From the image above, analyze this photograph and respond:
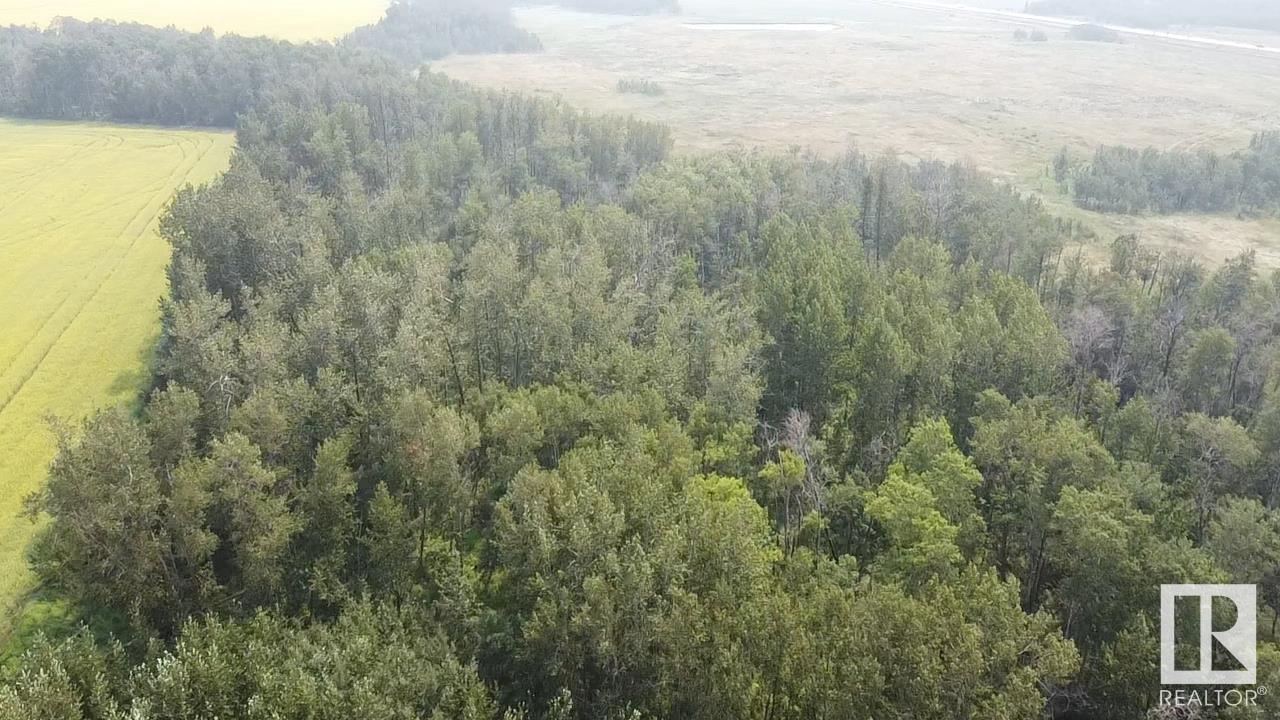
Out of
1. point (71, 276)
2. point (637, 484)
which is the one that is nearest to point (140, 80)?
point (71, 276)

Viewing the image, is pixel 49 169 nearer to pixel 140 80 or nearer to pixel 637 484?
pixel 140 80

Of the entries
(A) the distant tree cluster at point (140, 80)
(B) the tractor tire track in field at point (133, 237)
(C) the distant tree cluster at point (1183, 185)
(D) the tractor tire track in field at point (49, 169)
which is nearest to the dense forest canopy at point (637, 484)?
(B) the tractor tire track in field at point (133, 237)

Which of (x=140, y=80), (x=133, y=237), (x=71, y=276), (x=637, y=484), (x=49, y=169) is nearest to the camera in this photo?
(x=637, y=484)

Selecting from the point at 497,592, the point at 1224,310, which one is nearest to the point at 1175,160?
the point at 1224,310

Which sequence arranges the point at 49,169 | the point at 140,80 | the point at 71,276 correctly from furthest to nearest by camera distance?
the point at 140,80 < the point at 49,169 < the point at 71,276

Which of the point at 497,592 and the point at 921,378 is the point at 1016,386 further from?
the point at 497,592

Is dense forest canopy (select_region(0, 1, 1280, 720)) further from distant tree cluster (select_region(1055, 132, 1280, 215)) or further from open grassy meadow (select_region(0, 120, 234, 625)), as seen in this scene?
distant tree cluster (select_region(1055, 132, 1280, 215))
